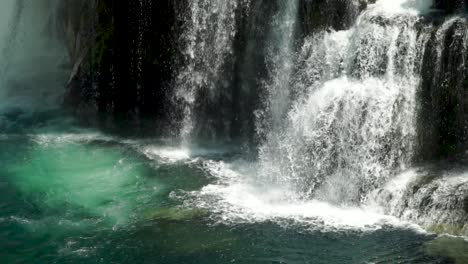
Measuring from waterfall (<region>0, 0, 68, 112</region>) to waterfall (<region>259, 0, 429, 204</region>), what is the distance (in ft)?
49.5

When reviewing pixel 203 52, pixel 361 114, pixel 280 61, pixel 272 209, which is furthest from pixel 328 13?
pixel 272 209

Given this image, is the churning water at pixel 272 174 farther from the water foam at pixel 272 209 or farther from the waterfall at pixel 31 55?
the waterfall at pixel 31 55

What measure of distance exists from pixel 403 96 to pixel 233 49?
7.89 meters

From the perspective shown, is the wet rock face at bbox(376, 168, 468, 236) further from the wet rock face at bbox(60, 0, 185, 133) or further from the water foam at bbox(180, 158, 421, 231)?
the wet rock face at bbox(60, 0, 185, 133)

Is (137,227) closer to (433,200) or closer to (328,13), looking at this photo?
(433,200)

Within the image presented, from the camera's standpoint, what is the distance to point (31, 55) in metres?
39.9

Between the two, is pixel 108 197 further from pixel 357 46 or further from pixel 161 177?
pixel 357 46

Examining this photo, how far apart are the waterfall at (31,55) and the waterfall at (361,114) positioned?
15.1 meters

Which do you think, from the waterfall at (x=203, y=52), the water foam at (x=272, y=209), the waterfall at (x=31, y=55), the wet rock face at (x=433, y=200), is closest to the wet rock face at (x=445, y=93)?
the wet rock face at (x=433, y=200)

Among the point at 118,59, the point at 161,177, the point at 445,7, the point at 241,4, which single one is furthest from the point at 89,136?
the point at 445,7

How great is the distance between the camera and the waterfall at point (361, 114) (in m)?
24.0

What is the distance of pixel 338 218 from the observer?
22.5 m

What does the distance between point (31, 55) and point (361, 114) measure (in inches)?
889

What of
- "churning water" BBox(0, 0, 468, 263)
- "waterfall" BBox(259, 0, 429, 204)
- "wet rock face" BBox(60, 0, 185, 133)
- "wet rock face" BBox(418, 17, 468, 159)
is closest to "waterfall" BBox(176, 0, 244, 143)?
"churning water" BBox(0, 0, 468, 263)
